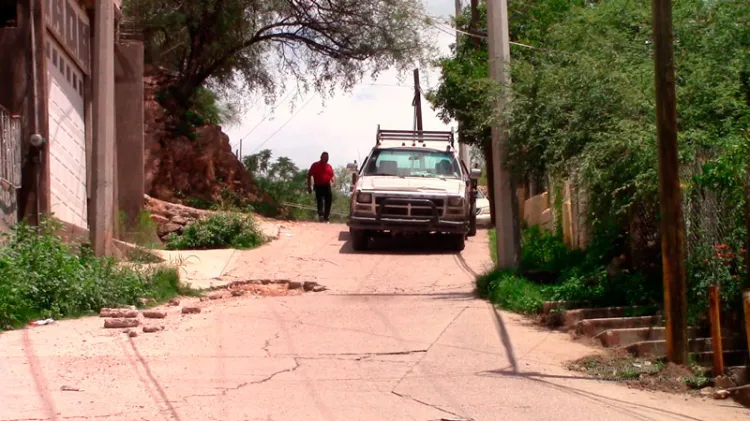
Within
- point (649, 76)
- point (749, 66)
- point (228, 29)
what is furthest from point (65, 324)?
point (228, 29)

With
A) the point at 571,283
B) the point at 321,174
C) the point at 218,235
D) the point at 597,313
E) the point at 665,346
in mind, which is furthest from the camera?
the point at 321,174

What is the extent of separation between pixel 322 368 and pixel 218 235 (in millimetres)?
9824

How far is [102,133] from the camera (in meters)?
14.5

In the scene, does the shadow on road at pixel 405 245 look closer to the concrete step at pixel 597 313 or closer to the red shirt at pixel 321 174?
the red shirt at pixel 321 174

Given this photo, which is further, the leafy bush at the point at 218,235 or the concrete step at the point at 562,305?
the leafy bush at the point at 218,235

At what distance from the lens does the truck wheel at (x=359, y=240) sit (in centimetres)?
1833

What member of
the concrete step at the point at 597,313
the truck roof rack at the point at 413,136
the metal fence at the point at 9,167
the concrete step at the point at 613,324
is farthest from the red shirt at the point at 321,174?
the concrete step at the point at 613,324

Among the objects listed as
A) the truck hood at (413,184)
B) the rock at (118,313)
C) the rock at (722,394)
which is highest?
the truck hood at (413,184)

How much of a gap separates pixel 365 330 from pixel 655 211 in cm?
354

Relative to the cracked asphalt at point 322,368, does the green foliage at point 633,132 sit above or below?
above

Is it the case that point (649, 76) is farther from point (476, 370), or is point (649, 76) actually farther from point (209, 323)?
point (209, 323)

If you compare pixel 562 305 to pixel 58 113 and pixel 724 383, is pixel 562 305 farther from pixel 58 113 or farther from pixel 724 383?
pixel 58 113

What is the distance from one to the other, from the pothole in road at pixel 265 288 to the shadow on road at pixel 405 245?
3480mm

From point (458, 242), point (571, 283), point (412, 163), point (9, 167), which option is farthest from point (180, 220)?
point (571, 283)
